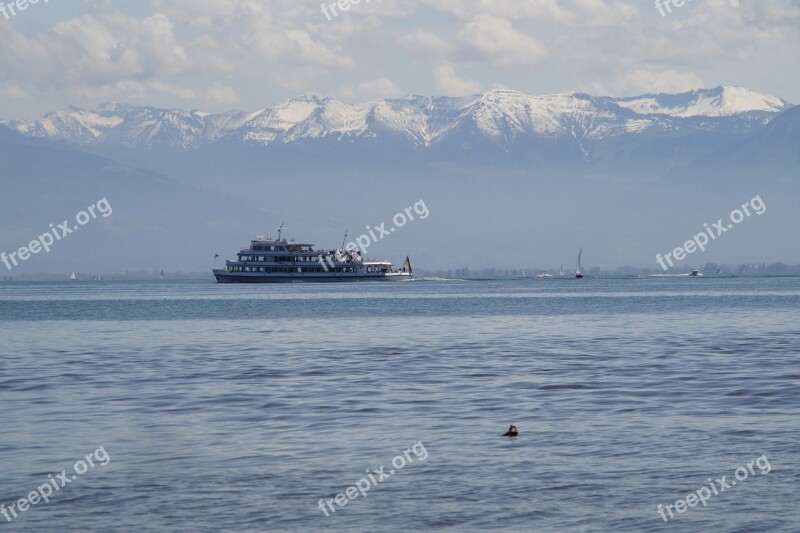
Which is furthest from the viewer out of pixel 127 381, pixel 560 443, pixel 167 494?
pixel 127 381

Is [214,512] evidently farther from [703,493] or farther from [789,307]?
[789,307]

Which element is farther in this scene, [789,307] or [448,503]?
[789,307]

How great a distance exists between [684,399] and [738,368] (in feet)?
38.5

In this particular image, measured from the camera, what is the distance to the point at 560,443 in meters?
32.3

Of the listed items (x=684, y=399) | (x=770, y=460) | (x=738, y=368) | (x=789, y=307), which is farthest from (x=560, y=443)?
(x=789, y=307)
